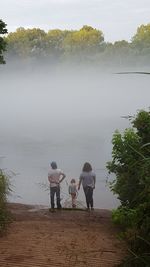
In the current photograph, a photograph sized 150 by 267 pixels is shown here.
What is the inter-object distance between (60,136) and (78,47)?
4442 centimetres

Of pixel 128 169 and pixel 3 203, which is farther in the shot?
pixel 128 169

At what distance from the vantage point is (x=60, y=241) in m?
8.33

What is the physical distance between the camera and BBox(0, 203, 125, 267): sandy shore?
7.39m

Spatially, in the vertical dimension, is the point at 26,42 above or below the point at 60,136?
above

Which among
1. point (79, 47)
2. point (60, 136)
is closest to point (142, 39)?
point (79, 47)

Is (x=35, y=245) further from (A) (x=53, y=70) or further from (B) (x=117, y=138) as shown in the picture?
(A) (x=53, y=70)

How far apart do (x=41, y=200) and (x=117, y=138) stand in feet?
30.8

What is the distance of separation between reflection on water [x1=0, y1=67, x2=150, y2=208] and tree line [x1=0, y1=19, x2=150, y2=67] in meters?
7.41

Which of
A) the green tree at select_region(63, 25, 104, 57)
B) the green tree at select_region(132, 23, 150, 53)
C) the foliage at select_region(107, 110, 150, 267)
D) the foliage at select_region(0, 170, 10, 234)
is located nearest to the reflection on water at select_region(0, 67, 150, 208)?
the foliage at select_region(107, 110, 150, 267)

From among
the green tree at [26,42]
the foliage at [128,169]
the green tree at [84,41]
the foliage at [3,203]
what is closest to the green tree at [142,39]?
the green tree at [84,41]

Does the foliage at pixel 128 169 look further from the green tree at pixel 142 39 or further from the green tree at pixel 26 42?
the green tree at pixel 26 42

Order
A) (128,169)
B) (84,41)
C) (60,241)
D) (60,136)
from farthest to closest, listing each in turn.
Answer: (84,41) → (60,136) → (128,169) → (60,241)

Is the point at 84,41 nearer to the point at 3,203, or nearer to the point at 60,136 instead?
the point at 60,136

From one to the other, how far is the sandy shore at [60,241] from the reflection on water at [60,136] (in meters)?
5.97
